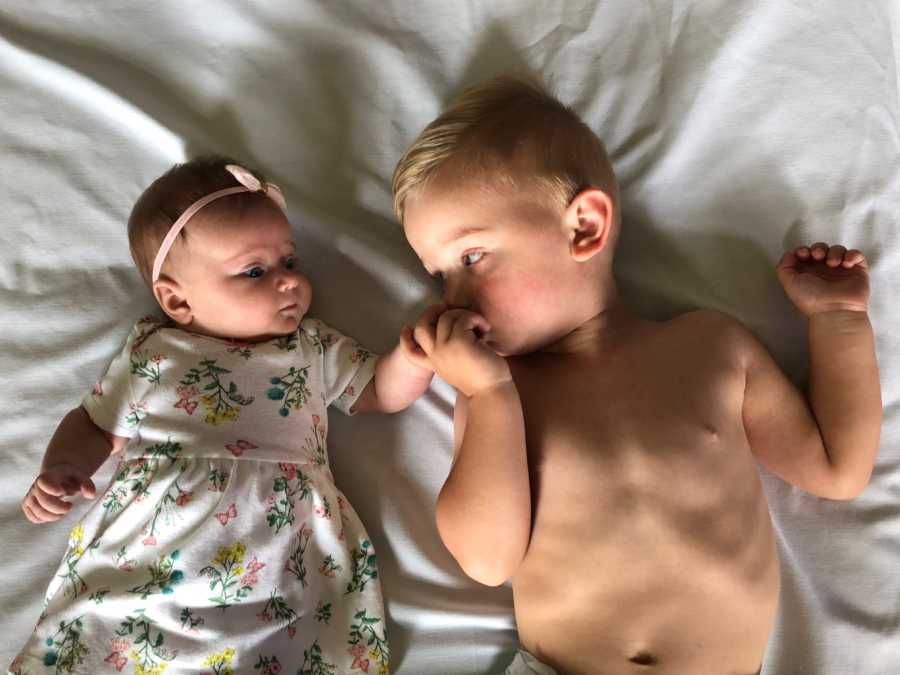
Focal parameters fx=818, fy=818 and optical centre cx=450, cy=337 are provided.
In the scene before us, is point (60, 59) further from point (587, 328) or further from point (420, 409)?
point (587, 328)

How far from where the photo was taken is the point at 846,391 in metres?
1.30

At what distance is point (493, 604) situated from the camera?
1.38m

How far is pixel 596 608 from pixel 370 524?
1.37 ft

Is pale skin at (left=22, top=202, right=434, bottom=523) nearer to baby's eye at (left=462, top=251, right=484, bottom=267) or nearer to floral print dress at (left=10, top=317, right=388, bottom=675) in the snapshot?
floral print dress at (left=10, top=317, right=388, bottom=675)

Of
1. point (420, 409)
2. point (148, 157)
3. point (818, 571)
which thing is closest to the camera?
point (818, 571)

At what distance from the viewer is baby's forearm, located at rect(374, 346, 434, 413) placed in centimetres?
139

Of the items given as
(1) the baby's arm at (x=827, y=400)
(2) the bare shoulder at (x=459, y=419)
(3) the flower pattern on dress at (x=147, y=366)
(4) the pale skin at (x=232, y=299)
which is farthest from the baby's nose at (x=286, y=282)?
(1) the baby's arm at (x=827, y=400)

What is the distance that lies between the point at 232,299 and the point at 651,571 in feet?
2.62

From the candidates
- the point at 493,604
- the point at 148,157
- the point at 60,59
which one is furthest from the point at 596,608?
the point at 60,59

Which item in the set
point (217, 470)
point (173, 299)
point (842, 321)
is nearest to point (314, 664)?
point (217, 470)

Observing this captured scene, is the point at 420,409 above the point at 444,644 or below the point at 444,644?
above

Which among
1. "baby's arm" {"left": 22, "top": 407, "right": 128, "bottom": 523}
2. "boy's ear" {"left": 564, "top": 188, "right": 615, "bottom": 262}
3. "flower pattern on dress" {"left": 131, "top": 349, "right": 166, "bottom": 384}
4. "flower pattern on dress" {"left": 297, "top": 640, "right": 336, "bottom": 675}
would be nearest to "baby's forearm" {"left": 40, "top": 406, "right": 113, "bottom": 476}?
"baby's arm" {"left": 22, "top": 407, "right": 128, "bottom": 523}

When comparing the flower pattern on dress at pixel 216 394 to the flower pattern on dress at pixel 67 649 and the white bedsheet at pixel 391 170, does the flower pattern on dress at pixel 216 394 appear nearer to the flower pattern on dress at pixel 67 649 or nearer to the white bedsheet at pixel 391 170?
the white bedsheet at pixel 391 170

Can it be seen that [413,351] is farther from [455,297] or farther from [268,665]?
[268,665]
